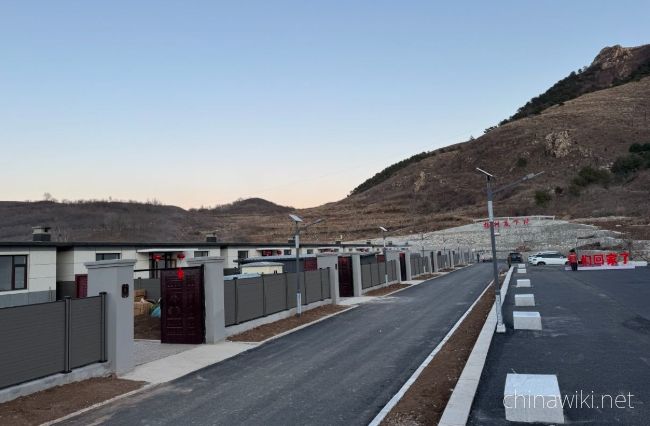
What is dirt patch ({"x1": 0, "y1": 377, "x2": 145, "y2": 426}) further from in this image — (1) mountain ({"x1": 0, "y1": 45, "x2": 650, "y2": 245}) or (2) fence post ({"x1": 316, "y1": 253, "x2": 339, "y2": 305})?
(1) mountain ({"x1": 0, "y1": 45, "x2": 650, "y2": 245})

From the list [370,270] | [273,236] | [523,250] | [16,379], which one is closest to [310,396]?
[16,379]

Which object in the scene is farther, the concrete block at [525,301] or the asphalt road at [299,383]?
the concrete block at [525,301]

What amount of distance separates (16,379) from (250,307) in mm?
11130

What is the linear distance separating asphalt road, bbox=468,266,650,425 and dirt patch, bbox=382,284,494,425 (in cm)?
74

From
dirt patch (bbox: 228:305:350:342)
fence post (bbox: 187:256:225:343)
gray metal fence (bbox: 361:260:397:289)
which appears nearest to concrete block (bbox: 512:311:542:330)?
dirt patch (bbox: 228:305:350:342)

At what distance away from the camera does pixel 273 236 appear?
137250 millimetres

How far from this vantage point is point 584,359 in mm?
12945

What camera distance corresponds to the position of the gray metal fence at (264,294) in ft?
66.5

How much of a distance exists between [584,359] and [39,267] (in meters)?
26.8

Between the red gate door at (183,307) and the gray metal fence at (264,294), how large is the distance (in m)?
1.42

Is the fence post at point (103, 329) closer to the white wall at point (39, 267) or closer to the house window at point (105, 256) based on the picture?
the white wall at point (39, 267)

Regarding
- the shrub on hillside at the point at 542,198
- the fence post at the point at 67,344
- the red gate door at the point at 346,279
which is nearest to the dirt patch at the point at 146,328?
the fence post at the point at 67,344

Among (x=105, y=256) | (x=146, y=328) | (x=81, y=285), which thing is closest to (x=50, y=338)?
(x=146, y=328)

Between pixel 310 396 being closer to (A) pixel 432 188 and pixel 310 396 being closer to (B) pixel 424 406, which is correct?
(B) pixel 424 406
